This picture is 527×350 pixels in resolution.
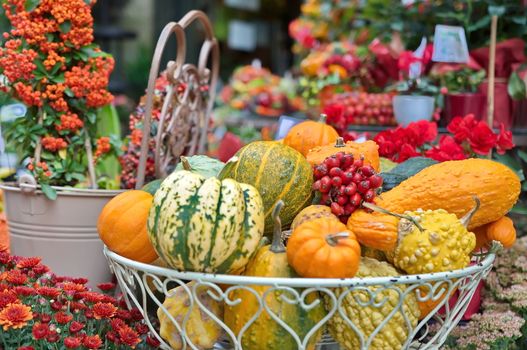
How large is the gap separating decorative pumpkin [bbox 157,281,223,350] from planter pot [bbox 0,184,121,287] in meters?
0.59

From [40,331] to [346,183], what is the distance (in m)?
0.62

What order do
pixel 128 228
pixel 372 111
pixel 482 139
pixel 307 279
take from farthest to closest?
1. pixel 372 111
2. pixel 482 139
3. pixel 128 228
4. pixel 307 279

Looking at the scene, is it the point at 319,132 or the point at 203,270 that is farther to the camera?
the point at 319,132

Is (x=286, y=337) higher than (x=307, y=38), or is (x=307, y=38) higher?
(x=307, y=38)

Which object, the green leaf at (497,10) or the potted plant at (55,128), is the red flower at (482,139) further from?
the potted plant at (55,128)

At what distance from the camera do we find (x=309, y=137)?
1.58 metres

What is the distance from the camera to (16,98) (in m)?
1.77

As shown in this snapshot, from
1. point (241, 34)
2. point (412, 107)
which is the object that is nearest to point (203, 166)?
point (412, 107)

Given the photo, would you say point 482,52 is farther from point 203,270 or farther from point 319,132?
point 203,270

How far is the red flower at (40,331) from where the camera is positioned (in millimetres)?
1110

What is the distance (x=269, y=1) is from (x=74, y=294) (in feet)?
19.0

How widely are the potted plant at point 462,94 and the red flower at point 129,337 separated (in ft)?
5.04

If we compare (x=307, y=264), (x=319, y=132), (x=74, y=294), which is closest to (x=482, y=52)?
(x=319, y=132)

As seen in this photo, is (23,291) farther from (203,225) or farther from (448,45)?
(448,45)
